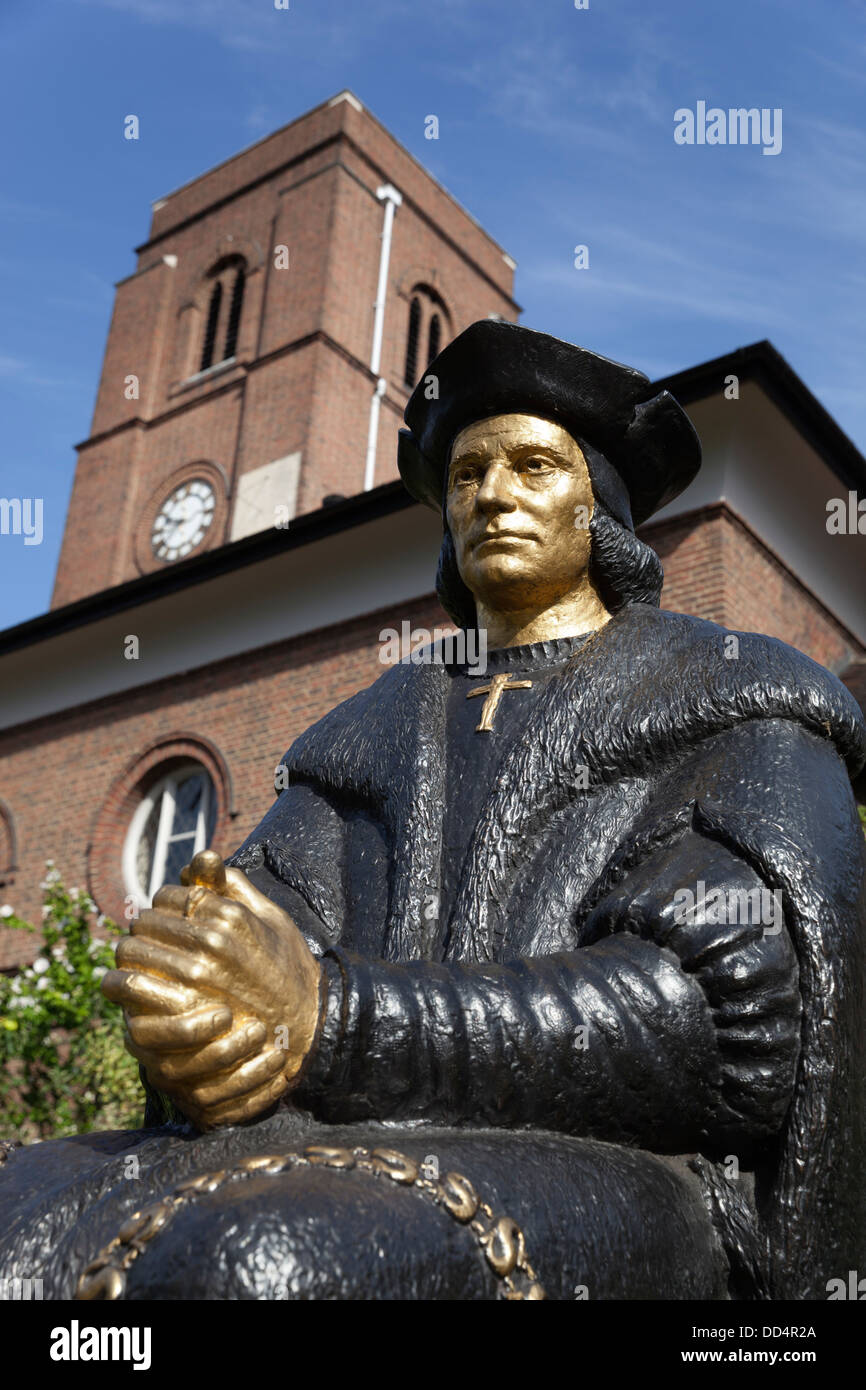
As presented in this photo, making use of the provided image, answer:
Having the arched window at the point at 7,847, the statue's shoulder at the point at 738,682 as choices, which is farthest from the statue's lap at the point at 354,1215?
the arched window at the point at 7,847

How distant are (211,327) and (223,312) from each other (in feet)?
1.37

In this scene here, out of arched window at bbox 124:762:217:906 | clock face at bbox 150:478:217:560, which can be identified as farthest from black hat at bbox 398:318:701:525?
clock face at bbox 150:478:217:560

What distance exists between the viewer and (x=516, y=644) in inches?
112

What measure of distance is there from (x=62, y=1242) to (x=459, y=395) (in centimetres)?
176

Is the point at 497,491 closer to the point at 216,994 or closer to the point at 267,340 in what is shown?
the point at 216,994

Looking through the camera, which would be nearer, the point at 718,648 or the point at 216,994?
the point at 216,994

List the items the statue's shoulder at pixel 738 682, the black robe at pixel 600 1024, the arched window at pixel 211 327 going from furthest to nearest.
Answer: the arched window at pixel 211 327, the statue's shoulder at pixel 738 682, the black robe at pixel 600 1024

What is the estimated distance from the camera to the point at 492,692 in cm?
268

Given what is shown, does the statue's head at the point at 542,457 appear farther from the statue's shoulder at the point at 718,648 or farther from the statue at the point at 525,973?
the statue's shoulder at the point at 718,648

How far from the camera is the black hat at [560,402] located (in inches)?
108

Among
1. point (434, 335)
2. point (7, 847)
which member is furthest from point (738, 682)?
point (434, 335)

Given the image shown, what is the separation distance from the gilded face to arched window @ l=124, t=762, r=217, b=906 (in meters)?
12.0

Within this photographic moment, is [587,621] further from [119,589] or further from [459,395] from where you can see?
[119,589]

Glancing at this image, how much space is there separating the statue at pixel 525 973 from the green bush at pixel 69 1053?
832cm
